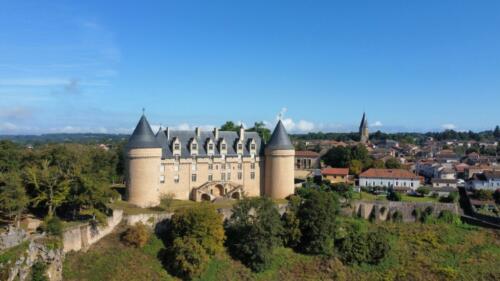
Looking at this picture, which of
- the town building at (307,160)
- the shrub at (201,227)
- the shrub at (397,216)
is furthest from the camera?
the town building at (307,160)

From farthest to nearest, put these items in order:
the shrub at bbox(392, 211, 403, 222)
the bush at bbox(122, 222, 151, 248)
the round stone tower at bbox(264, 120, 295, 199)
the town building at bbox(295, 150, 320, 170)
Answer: the town building at bbox(295, 150, 320, 170) → the round stone tower at bbox(264, 120, 295, 199) → the shrub at bbox(392, 211, 403, 222) → the bush at bbox(122, 222, 151, 248)

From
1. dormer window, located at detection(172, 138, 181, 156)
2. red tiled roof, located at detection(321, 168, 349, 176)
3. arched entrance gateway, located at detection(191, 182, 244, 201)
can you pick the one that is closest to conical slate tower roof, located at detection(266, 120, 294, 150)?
arched entrance gateway, located at detection(191, 182, 244, 201)

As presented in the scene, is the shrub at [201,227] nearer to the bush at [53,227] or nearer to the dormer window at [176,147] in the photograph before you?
the bush at [53,227]

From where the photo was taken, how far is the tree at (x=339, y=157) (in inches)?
3221

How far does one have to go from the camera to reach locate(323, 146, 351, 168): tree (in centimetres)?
8181

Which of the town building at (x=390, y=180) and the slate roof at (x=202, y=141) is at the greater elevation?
the slate roof at (x=202, y=141)

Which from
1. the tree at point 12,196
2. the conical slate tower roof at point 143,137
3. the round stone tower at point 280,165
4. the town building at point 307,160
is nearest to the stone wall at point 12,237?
the tree at point 12,196

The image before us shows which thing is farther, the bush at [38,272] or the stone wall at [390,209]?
the stone wall at [390,209]

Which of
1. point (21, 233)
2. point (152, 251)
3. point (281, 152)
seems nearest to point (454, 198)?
point (281, 152)

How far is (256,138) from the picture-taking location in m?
56.1

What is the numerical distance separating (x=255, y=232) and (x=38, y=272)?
18096 millimetres

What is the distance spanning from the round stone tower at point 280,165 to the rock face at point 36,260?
27.3 meters

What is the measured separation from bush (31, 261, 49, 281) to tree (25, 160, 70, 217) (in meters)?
7.10

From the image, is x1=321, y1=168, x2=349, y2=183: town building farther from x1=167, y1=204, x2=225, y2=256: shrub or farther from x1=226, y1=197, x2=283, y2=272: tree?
x1=167, y1=204, x2=225, y2=256: shrub
